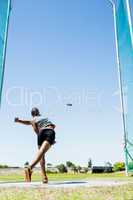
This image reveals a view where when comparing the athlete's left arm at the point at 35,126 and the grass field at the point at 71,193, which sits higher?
the athlete's left arm at the point at 35,126

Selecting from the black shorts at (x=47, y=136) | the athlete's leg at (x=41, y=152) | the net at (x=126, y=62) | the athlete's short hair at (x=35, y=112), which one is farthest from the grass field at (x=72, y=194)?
the net at (x=126, y=62)

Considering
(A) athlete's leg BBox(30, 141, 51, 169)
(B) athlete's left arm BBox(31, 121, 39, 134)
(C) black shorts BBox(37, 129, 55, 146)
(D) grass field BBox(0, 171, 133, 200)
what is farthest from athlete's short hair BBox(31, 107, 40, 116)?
(D) grass field BBox(0, 171, 133, 200)

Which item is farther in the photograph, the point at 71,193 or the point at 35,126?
the point at 35,126

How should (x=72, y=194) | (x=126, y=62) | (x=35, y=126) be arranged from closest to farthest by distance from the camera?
(x=72, y=194), (x=35, y=126), (x=126, y=62)

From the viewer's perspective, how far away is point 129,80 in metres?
9.35

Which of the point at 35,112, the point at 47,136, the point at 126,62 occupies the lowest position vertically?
the point at 47,136

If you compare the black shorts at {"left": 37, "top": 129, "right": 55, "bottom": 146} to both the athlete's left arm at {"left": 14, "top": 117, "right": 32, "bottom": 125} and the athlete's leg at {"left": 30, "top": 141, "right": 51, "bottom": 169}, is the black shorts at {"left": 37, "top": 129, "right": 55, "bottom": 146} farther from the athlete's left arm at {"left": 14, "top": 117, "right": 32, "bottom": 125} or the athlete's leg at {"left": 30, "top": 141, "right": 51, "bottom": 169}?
the athlete's left arm at {"left": 14, "top": 117, "right": 32, "bottom": 125}

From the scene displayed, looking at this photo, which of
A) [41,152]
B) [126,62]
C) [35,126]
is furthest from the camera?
[126,62]

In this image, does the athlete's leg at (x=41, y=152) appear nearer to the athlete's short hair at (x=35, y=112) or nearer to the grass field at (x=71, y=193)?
the athlete's short hair at (x=35, y=112)

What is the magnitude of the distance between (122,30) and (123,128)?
2.52 metres

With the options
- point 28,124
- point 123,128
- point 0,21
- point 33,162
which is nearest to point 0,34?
point 0,21

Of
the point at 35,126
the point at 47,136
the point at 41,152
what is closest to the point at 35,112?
the point at 35,126

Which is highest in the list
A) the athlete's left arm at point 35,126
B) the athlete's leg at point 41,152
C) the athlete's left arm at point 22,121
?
the athlete's left arm at point 22,121

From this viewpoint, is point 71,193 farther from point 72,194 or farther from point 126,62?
point 126,62
